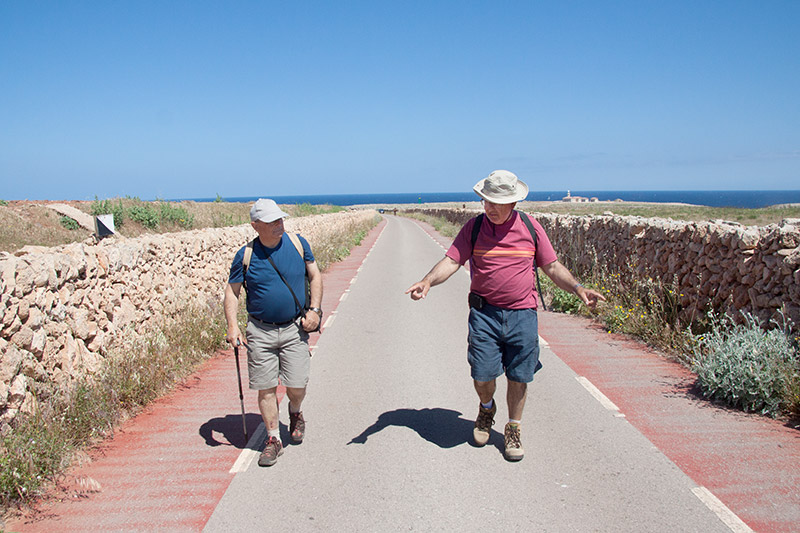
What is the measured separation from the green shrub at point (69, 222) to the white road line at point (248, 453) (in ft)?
65.6

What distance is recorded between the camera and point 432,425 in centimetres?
557

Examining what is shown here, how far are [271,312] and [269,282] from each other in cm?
24

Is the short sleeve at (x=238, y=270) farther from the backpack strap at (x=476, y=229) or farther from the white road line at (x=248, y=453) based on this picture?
the backpack strap at (x=476, y=229)

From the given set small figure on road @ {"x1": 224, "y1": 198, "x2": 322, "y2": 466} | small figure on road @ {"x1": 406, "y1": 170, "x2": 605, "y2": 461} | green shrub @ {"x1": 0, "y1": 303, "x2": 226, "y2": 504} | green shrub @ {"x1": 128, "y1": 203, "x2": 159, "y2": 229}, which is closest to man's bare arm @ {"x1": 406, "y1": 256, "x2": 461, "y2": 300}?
small figure on road @ {"x1": 406, "y1": 170, "x2": 605, "y2": 461}

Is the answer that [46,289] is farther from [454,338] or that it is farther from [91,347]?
[454,338]

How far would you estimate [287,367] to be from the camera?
4934mm

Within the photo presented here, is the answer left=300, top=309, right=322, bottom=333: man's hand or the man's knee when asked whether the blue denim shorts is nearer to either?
left=300, top=309, right=322, bottom=333: man's hand

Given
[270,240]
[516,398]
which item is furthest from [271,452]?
[516,398]

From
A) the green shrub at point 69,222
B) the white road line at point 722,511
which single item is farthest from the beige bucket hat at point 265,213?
the green shrub at point 69,222

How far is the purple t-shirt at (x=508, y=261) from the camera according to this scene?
15.4 ft

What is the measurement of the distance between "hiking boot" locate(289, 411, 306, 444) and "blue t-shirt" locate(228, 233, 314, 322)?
1.00m

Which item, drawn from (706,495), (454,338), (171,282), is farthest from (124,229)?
(706,495)

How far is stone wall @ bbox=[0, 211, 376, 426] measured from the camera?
476cm

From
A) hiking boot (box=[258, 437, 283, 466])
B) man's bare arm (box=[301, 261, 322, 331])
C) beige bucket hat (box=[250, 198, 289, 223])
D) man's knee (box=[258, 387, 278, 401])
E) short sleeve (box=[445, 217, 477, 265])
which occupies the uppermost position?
beige bucket hat (box=[250, 198, 289, 223])
